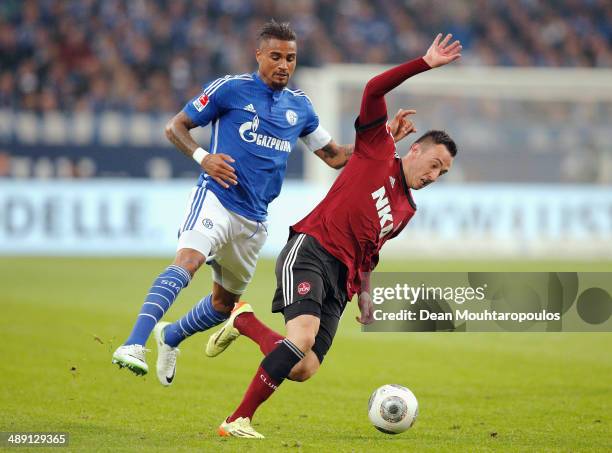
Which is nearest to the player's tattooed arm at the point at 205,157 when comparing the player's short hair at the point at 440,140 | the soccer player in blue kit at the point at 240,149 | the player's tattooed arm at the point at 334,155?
the soccer player in blue kit at the point at 240,149

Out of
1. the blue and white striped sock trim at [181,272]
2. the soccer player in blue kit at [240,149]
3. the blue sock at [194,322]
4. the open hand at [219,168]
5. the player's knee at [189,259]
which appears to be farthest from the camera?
the blue sock at [194,322]

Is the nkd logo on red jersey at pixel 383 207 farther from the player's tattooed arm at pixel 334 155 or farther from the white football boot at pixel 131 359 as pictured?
the white football boot at pixel 131 359

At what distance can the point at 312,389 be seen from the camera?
888cm

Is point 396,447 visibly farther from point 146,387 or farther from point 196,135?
point 196,135

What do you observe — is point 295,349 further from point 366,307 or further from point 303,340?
point 366,307

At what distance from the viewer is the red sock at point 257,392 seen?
6.27 meters

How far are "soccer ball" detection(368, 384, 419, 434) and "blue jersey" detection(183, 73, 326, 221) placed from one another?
1792 mm

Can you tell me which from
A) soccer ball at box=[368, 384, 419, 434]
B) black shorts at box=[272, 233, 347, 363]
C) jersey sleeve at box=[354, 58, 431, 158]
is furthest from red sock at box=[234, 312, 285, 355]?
jersey sleeve at box=[354, 58, 431, 158]

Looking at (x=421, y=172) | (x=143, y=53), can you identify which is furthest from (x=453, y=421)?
(x=143, y=53)

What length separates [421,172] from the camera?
6656mm

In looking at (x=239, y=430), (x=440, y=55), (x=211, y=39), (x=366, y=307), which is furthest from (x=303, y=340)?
(x=211, y=39)

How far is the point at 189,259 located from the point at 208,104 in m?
1.18

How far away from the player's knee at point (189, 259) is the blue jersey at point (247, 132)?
1.73 feet

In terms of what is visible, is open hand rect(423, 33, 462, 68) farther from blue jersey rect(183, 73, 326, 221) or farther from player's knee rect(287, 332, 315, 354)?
player's knee rect(287, 332, 315, 354)
